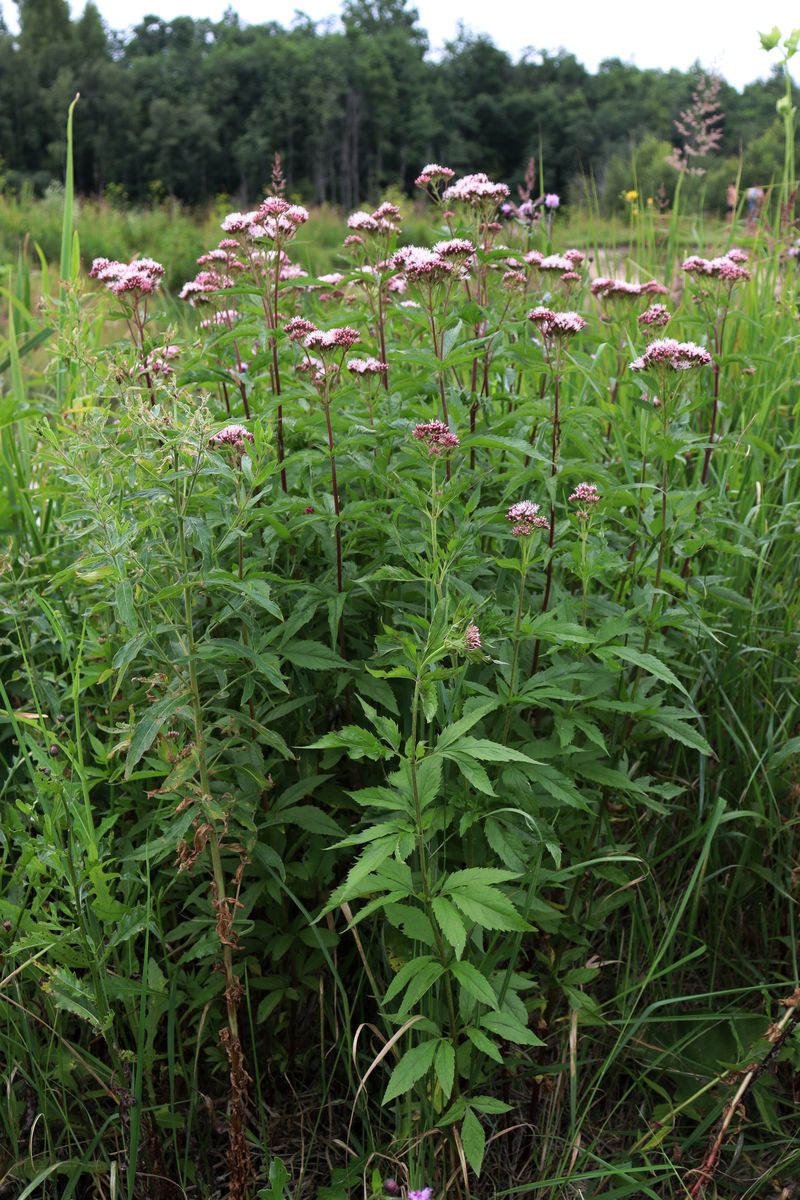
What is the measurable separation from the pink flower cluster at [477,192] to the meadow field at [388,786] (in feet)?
0.04

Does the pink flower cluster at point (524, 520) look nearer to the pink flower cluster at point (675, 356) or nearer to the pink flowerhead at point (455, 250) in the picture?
the pink flower cluster at point (675, 356)

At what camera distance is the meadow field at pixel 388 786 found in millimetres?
1625

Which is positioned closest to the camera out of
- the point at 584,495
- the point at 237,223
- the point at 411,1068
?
the point at 411,1068

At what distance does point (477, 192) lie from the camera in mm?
2229

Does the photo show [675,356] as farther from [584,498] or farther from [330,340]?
[330,340]

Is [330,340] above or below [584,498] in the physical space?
above

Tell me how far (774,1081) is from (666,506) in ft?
4.07

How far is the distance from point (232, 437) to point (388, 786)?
0.79m

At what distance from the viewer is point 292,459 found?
1867 millimetres

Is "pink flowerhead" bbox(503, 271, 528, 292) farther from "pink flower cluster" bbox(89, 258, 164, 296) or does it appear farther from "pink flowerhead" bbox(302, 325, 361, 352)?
"pink flower cluster" bbox(89, 258, 164, 296)

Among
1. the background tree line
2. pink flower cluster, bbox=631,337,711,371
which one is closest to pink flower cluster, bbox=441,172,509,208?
pink flower cluster, bbox=631,337,711,371

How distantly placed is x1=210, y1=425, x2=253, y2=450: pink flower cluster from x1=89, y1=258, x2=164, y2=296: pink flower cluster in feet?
1.99

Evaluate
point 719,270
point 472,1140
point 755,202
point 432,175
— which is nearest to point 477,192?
point 432,175

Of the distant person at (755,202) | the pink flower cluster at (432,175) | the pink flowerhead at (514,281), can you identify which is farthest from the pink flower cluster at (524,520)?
the distant person at (755,202)
